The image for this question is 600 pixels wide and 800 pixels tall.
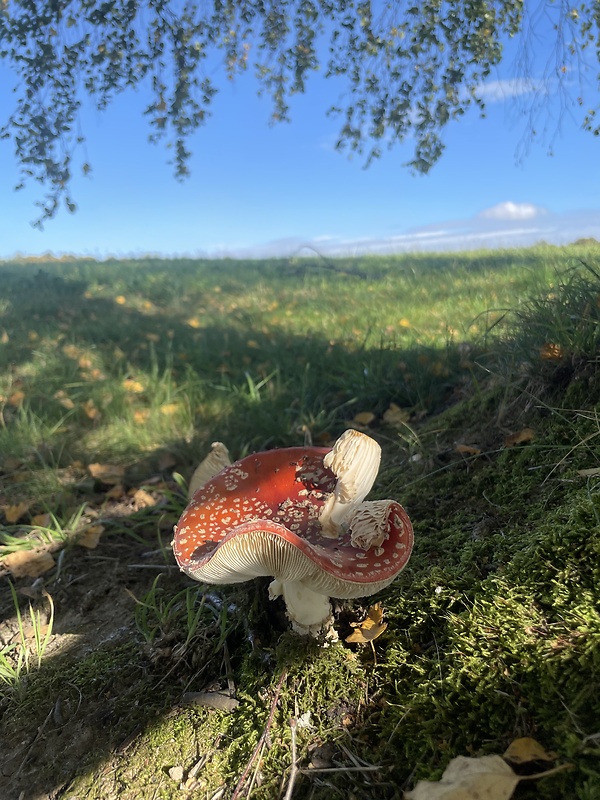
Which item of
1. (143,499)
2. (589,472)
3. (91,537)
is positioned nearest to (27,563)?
(91,537)

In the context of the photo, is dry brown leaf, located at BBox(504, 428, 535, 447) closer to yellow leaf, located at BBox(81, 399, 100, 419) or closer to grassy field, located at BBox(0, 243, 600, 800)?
grassy field, located at BBox(0, 243, 600, 800)

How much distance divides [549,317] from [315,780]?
88.7 inches

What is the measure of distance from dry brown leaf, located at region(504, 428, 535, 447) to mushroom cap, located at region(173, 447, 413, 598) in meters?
0.96

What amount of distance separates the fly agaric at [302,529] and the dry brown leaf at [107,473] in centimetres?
213

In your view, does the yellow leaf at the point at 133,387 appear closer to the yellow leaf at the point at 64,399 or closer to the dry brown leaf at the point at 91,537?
the yellow leaf at the point at 64,399

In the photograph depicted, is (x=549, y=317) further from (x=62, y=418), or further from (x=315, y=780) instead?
(x=62, y=418)

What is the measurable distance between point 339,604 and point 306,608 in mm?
202

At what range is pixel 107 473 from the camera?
3.77 metres

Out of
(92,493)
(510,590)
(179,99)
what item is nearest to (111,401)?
(92,493)

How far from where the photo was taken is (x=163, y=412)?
4363mm

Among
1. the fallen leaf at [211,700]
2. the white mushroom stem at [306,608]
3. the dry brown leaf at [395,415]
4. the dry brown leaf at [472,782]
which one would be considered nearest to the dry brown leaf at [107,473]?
the dry brown leaf at [395,415]

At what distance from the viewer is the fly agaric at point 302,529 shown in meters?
1.41

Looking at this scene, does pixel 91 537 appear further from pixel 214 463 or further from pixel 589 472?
pixel 589 472

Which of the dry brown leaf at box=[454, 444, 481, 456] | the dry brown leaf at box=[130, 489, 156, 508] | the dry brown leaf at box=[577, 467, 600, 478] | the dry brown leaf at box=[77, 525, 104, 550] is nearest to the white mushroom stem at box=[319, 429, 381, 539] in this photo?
the dry brown leaf at box=[577, 467, 600, 478]
